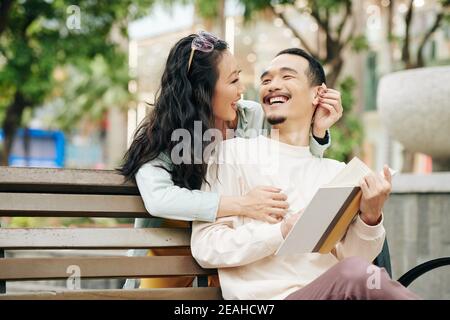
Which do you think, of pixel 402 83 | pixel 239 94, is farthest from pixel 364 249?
pixel 402 83

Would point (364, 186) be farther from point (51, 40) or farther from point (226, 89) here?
point (51, 40)

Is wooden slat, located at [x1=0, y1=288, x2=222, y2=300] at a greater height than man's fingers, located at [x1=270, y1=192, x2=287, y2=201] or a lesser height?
lesser

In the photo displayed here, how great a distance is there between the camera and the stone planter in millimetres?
5312

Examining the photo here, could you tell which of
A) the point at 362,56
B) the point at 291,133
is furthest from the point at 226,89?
the point at 362,56

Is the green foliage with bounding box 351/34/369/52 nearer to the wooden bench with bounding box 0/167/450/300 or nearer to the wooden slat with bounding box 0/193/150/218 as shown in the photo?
the wooden bench with bounding box 0/167/450/300

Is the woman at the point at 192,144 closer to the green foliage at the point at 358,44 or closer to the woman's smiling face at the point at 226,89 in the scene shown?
the woman's smiling face at the point at 226,89

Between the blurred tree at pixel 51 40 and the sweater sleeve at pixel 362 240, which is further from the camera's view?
the blurred tree at pixel 51 40

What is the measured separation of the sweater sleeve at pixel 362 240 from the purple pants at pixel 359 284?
325mm

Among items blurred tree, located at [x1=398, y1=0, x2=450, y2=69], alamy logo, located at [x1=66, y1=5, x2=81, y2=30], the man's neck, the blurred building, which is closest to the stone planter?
alamy logo, located at [x1=66, y1=5, x2=81, y2=30]

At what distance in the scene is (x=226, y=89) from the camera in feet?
10.00

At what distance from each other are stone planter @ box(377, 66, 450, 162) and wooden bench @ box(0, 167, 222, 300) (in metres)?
2.93

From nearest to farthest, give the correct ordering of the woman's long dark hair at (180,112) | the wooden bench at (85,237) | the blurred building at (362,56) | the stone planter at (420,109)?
the wooden bench at (85,237) → the woman's long dark hair at (180,112) → the stone planter at (420,109) → the blurred building at (362,56)

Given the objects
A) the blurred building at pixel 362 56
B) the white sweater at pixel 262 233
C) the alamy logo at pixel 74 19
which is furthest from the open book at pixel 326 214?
the blurred building at pixel 362 56

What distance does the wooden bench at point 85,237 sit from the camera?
2.74 meters
